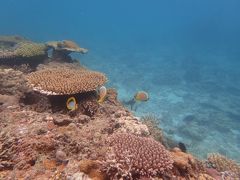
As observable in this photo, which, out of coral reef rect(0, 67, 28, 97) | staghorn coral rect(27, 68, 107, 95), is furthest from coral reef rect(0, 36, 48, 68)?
staghorn coral rect(27, 68, 107, 95)

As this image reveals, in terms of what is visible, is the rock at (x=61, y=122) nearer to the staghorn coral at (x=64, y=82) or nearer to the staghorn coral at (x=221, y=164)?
the staghorn coral at (x=64, y=82)

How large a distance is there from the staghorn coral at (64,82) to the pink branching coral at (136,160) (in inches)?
97.5

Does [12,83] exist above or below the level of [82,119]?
above

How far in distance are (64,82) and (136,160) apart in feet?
10.9

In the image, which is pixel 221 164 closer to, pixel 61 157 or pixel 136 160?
pixel 136 160

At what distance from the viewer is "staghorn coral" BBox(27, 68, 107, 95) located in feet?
18.9

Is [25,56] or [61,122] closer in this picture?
[61,122]

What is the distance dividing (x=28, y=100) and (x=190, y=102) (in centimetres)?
1942

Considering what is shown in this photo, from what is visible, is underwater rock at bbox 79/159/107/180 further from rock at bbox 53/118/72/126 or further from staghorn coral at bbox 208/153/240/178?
staghorn coral at bbox 208/153/240/178

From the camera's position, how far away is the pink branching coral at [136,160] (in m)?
3.29

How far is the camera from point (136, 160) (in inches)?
132

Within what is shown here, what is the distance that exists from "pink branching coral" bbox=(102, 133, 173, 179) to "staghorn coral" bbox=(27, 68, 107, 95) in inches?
97.5

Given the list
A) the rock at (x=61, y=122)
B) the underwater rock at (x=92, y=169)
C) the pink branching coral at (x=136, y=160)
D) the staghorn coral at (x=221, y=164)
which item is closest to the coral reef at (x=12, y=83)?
the rock at (x=61, y=122)

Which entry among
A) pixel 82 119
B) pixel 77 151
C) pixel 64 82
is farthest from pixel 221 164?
pixel 64 82
